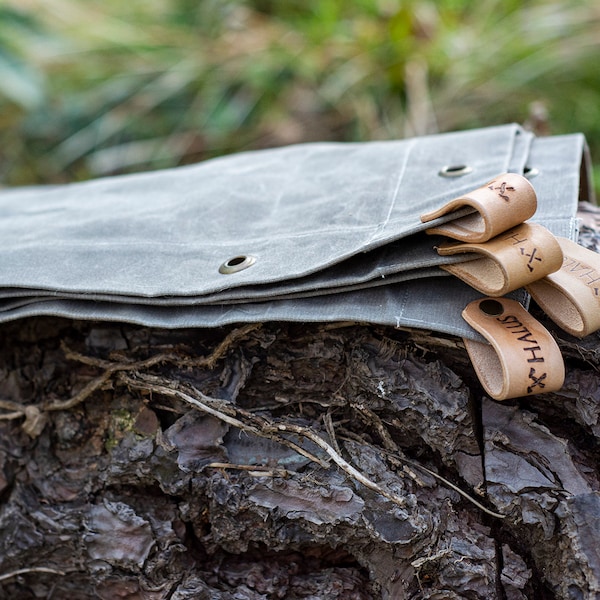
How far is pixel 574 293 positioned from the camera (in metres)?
0.67

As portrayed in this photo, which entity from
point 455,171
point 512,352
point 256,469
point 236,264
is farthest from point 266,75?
point 512,352

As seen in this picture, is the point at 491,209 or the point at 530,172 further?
the point at 530,172

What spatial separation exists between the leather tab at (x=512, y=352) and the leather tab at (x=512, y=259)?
0.04 meters

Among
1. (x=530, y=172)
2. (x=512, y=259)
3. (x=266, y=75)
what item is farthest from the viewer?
(x=266, y=75)

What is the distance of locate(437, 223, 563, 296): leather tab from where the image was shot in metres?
0.64

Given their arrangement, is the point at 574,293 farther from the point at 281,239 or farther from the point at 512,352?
the point at 281,239

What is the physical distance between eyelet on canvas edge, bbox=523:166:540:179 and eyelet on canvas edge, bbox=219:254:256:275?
388mm

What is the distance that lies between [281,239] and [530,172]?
1.16ft

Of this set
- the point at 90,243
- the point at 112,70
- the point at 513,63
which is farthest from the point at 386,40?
the point at 90,243

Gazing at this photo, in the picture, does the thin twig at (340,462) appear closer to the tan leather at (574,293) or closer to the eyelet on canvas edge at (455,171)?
the tan leather at (574,293)

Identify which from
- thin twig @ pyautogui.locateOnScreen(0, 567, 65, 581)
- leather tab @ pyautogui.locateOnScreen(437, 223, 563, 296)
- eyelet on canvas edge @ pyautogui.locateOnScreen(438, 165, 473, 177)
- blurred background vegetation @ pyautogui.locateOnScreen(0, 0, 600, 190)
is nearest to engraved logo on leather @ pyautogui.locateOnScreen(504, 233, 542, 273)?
leather tab @ pyautogui.locateOnScreen(437, 223, 563, 296)

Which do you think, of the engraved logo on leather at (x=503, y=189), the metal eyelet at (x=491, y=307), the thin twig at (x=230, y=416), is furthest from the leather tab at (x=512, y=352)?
the thin twig at (x=230, y=416)

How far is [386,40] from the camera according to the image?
2635mm

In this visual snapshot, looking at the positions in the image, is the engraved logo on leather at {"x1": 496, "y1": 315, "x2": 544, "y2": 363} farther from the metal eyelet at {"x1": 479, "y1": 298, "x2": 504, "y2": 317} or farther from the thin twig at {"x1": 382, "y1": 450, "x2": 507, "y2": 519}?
the thin twig at {"x1": 382, "y1": 450, "x2": 507, "y2": 519}
